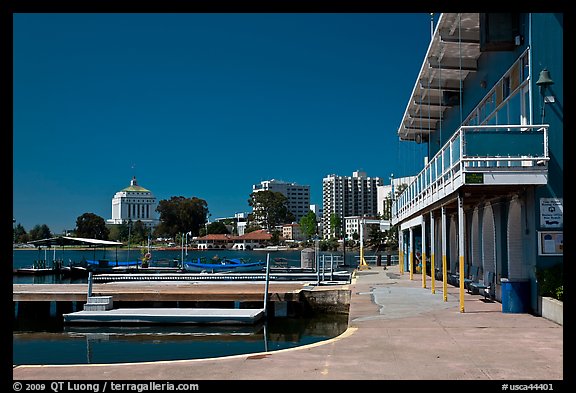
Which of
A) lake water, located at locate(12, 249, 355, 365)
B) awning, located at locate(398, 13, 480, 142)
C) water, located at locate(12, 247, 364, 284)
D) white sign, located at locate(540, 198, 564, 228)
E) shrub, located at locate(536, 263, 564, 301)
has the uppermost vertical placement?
awning, located at locate(398, 13, 480, 142)

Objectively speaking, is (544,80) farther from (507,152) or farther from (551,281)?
(551,281)

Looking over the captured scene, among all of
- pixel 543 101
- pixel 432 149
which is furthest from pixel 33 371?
pixel 432 149

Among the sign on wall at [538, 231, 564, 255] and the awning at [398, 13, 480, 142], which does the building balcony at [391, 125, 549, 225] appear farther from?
the awning at [398, 13, 480, 142]

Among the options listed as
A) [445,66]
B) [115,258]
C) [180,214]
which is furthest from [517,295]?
[180,214]

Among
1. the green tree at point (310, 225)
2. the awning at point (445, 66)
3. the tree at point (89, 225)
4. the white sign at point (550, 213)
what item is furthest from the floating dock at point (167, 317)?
the green tree at point (310, 225)

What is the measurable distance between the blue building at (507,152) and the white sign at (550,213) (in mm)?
23

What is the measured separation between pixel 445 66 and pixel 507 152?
8.89m

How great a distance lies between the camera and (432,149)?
36.4 meters

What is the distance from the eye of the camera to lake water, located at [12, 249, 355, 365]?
17.2m

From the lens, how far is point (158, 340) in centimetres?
1969

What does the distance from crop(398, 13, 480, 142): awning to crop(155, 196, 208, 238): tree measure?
6177 inches

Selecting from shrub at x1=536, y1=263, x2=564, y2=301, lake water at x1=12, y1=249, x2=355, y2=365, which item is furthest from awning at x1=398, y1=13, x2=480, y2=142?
lake water at x1=12, y1=249, x2=355, y2=365

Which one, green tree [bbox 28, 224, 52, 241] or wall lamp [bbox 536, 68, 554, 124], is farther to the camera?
green tree [bbox 28, 224, 52, 241]
